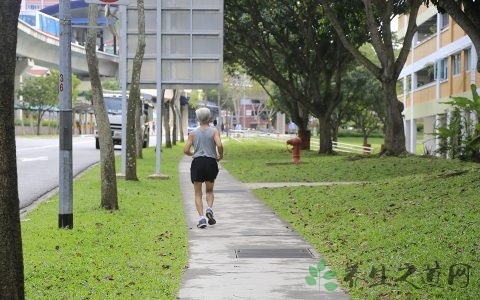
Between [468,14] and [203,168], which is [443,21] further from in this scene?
[203,168]

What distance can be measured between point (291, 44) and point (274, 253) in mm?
26248

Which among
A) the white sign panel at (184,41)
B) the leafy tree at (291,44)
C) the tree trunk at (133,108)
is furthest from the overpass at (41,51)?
the tree trunk at (133,108)

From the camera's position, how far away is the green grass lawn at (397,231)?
7199 millimetres

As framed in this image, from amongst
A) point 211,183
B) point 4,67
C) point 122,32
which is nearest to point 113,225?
point 211,183

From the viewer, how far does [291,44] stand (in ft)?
115

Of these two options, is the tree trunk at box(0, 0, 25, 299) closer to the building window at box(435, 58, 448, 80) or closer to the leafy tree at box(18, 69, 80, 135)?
the building window at box(435, 58, 448, 80)

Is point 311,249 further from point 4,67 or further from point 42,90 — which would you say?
point 42,90

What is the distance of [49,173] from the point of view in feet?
72.8

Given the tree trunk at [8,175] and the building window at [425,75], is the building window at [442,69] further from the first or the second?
the tree trunk at [8,175]

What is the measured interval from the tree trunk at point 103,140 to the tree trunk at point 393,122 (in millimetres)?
13183

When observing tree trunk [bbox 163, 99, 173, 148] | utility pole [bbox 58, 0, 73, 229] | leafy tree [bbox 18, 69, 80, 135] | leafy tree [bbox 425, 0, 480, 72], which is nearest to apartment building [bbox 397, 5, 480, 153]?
leafy tree [bbox 425, 0, 480, 72]

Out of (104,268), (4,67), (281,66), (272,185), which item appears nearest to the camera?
(4,67)

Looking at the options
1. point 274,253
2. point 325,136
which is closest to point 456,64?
point 325,136

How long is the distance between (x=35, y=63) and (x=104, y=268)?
42538mm
